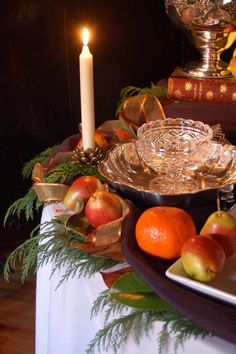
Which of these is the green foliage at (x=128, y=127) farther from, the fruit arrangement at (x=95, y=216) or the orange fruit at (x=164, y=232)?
the orange fruit at (x=164, y=232)

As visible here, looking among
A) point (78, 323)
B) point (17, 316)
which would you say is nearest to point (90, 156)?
point (78, 323)

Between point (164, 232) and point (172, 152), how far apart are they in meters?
0.22

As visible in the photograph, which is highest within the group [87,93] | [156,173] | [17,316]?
[87,93]

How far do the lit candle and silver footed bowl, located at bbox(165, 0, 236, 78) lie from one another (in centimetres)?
38

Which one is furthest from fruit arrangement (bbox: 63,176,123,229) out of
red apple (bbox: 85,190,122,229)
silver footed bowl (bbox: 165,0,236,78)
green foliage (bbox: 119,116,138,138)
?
silver footed bowl (bbox: 165,0,236,78)

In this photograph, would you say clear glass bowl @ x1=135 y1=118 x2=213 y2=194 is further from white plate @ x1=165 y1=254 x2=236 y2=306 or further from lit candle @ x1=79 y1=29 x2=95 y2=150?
white plate @ x1=165 y1=254 x2=236 y2=306

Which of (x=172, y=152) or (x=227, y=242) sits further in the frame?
(x=172, y=152)

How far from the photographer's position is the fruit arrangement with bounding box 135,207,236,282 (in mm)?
568

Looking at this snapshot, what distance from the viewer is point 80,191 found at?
763mm

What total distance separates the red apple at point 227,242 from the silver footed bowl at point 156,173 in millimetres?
137

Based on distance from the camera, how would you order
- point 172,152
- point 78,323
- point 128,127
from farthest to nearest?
point 128,127
point 172,152
point 78,323

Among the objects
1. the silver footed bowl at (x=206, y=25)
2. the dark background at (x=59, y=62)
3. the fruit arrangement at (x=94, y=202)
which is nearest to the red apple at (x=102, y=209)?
the fruit arrangement at (x=94, y=202)

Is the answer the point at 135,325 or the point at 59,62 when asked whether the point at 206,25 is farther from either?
the point at 135,325

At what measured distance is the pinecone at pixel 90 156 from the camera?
34.3 inches
